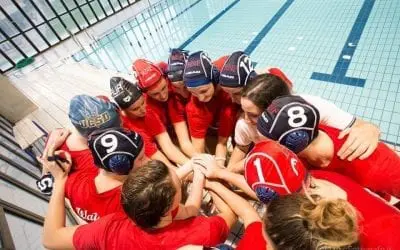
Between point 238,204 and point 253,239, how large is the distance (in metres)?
0.35

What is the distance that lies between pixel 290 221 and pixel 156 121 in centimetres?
178

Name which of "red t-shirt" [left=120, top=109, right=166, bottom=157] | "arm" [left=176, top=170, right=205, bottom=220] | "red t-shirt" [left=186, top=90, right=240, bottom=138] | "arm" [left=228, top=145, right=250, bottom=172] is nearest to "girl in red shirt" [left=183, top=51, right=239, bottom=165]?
"red t-shirt" [left=186, top=90, right=240, bottom=138]

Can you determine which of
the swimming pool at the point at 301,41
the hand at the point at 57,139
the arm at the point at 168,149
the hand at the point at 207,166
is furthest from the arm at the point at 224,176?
the swimming pool at the point at 301,41

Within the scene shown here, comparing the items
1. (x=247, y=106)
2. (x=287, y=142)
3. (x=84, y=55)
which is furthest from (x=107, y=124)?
(x=84, y=55)

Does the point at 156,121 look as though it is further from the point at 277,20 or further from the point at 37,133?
the point at 277,20

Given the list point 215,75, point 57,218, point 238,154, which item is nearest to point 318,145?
point 238,154

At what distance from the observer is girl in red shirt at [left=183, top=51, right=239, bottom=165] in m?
2.20

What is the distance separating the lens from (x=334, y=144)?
1.62 m

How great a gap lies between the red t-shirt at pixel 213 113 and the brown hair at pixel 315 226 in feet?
4.77

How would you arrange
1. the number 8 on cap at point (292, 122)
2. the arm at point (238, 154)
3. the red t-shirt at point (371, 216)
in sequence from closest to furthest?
the red t-shirt at point (371, 216)
the number 8 on cap at point (292, 122)
the arm at point (238, 154)

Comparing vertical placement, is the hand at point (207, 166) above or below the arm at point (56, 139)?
below

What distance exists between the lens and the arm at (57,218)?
1.58 metres

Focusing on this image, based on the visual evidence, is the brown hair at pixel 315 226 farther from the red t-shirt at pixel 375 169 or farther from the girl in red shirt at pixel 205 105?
the girl in red shirt at pixel 205 105

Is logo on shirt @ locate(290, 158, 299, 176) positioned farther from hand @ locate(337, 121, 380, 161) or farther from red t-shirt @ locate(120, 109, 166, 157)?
red t-shirt @ locate(120, 109, 166, 157)
